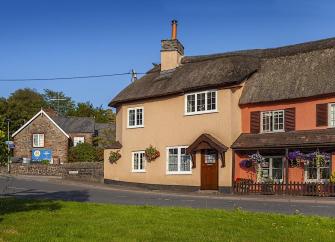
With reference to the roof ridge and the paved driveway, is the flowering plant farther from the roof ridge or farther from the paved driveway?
the roof ridge

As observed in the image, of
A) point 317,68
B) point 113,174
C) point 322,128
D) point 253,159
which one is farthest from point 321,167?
point 113,174

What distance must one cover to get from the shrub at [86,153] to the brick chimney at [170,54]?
769 inches

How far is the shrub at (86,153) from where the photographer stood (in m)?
52.4

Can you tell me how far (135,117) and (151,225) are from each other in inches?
919

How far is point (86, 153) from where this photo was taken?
5353cm

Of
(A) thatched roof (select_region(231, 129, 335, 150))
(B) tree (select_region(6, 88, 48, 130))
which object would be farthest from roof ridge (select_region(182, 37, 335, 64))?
(B) tree (select_region(6, 88, 48, 130))

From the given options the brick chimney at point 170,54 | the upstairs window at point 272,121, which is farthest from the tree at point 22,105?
the upstairs window at point 272,121

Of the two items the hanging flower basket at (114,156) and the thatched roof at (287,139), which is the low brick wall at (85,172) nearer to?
the hanging flower basket at (114,156)

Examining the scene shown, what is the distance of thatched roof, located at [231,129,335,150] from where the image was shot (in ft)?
83.7

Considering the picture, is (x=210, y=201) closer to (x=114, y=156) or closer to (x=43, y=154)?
(x=114, y=156)

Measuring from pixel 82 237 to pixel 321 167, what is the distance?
63.1 ft

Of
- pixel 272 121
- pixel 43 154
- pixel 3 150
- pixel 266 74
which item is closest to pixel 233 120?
pixel 272 121

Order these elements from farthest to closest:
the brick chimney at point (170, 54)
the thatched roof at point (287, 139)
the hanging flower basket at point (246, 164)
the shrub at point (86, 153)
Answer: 1. the shrub at point (86, 153)
2. the brick chimney at point (170, 54)
3. the hanging flower basket at point (246, 164)
4. the thatched roof at point (287, 139)

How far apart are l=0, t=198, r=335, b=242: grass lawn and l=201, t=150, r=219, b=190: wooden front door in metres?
14.8
